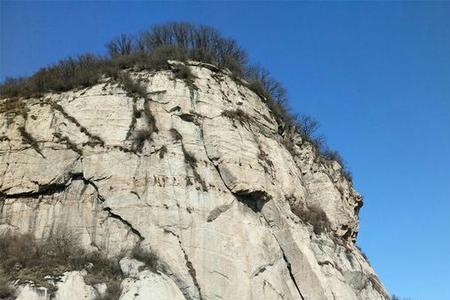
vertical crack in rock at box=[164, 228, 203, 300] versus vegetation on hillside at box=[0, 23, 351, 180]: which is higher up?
vegetation on hillside at box=[0, 23, 351, 180]

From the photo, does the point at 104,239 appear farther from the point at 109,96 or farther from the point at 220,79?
the point at 220,79

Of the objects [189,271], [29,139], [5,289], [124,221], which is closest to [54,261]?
[5,289]

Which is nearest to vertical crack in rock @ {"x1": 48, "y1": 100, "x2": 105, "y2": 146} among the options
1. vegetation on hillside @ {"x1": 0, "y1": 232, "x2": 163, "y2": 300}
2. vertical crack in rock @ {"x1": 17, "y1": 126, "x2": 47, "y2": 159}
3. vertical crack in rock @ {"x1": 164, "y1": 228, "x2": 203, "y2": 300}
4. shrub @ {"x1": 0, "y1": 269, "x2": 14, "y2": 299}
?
vertical crack in rock @ {"x1": 17, "y1": 126, "x2": 47, "y2": 159}

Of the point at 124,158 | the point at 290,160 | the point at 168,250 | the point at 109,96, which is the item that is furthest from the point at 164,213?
the point at 290,160

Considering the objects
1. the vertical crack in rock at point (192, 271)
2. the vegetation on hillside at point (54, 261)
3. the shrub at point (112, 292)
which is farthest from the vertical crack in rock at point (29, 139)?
the vertical crack in rock at point (192, 271)

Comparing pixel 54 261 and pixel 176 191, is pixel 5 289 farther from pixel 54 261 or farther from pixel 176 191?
pixel 176 191

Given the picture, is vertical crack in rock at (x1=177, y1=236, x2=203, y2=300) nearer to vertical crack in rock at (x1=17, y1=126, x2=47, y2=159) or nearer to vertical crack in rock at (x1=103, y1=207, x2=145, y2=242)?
vertical crack in rock at (x1=103, y1=207, x2=145, y2=242)

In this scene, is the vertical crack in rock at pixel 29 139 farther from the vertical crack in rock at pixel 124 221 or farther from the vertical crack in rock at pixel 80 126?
the vertical crack in rock at pixel 124 221

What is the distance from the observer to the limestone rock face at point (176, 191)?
1816cm

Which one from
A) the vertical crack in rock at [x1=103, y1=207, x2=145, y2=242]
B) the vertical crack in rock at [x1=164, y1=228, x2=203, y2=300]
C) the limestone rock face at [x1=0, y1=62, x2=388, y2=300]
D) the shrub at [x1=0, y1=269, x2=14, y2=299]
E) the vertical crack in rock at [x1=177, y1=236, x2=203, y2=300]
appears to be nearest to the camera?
the shrub at [x1=0, y1=269, x2=14, y2=299]

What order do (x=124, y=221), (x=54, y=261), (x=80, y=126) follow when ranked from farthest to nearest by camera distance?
(x=80, y=126) < (x=124, y=221) < (x=54, y=261)

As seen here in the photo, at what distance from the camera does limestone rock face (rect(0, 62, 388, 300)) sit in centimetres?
1816

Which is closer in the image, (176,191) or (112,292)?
(112,292)

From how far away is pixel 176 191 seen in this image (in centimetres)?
1961
